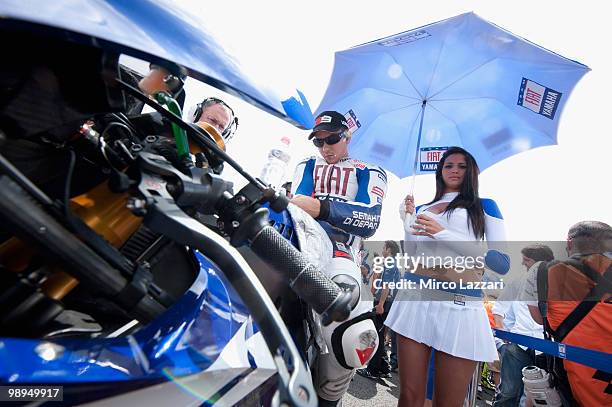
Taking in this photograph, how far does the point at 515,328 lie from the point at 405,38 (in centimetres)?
401

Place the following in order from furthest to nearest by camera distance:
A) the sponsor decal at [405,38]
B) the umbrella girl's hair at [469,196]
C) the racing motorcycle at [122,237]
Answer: the sponsor decal at [405,38], the umbrella girl's hair at [469,196], the racing motorcycle at [122,237]

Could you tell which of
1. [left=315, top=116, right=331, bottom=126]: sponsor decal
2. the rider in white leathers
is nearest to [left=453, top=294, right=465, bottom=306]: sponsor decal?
the rider in white leathers

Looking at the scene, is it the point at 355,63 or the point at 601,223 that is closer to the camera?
the point at 601,223

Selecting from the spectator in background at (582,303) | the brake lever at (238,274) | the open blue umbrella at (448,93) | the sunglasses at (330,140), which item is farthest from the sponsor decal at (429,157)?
the brake lever at (238,274)

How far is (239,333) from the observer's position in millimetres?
867

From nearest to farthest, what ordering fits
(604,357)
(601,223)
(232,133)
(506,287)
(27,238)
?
(27,238) → (232,133) → (604,357) → (601,223) → (506,287)

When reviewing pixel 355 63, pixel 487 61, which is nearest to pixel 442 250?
pixel 487 61

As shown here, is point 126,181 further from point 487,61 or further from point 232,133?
point 487,61

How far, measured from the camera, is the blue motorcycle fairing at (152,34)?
1.54 feet

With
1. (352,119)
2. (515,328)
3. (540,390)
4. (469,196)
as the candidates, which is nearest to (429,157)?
(352,119)

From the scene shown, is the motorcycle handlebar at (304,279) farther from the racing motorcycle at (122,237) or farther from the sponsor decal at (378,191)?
the sponsor decal at (378,191)

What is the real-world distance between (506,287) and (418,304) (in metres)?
3.44

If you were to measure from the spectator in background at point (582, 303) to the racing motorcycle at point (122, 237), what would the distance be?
280cm

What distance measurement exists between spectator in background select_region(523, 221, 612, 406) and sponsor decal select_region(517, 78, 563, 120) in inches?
43.3
